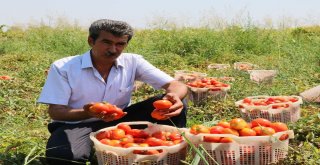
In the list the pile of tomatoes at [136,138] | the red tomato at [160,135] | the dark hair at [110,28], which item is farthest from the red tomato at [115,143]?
the dark hair at [110,28]

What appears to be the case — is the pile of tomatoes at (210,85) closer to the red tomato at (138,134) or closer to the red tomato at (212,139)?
the red tomato at (138,134)

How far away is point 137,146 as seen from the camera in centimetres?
277

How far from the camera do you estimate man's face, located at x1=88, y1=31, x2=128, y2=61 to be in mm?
3299

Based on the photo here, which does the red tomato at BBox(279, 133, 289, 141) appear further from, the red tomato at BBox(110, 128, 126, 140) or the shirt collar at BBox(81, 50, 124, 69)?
the shirt collar at BBox(81, 50, 124, 69)

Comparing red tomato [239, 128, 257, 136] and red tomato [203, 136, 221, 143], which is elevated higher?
red tomato [239, 128, 257, 136]

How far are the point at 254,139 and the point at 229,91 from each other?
3.67 metres

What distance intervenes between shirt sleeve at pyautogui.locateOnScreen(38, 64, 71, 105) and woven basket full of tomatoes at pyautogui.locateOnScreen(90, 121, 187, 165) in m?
0.39

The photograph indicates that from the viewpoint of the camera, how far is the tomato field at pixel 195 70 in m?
3.53

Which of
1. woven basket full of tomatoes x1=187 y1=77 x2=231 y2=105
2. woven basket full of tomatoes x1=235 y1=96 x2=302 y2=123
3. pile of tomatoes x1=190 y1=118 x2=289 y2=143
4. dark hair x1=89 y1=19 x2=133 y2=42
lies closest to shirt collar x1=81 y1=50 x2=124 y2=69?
dark hair x1=89 y1=19 x2=133 y2=42

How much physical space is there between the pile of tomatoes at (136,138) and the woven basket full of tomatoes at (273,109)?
5.20 feet

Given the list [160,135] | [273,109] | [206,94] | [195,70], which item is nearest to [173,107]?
[160,135]

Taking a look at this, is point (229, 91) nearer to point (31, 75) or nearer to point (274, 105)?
point (274, 105)

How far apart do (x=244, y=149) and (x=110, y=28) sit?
49.1 inches

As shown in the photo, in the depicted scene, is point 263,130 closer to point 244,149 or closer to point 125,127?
point 244,149
